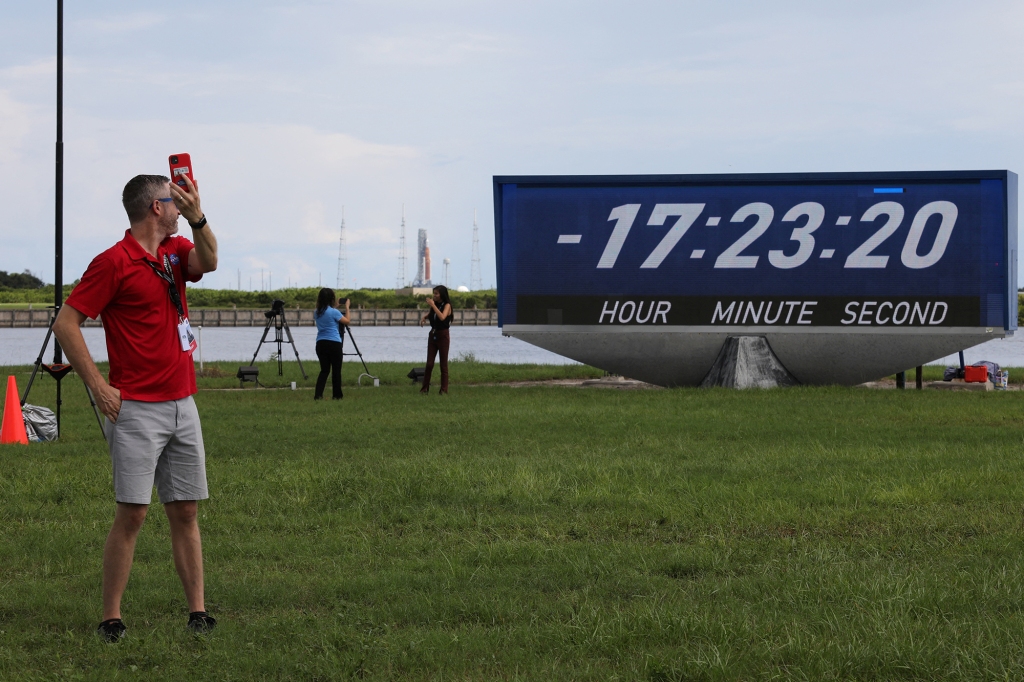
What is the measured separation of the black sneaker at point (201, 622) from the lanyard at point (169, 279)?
1454 millimetres

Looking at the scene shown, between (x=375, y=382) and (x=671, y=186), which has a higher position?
(x=671, y=186)

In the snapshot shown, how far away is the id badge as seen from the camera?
5336 mm

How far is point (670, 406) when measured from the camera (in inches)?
640

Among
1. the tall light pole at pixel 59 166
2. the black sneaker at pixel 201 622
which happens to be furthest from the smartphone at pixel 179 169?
the tall light pole at pixel 59 166

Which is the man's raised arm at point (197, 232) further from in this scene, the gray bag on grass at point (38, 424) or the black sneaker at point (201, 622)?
the gray bag on grass at point (38, 424)

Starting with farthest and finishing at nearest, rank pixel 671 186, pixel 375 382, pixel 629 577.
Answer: pixel 375 382 < pixel 671 186 < pixel 629 577

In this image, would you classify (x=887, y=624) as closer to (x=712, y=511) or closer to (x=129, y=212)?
(x=712, y=511)

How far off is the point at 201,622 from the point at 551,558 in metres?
2.23

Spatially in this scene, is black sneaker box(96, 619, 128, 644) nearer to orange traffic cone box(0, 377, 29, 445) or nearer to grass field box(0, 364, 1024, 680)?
grass field box(0, 364, 1024, 680)

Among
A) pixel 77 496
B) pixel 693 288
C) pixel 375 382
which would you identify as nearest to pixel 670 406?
pixel 693 288

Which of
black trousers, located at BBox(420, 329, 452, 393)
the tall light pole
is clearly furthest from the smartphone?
the tall light pole

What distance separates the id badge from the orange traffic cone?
8.03m

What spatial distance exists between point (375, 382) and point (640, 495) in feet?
45.7

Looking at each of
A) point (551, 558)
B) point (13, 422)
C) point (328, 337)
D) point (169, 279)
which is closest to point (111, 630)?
point (169, 279)
